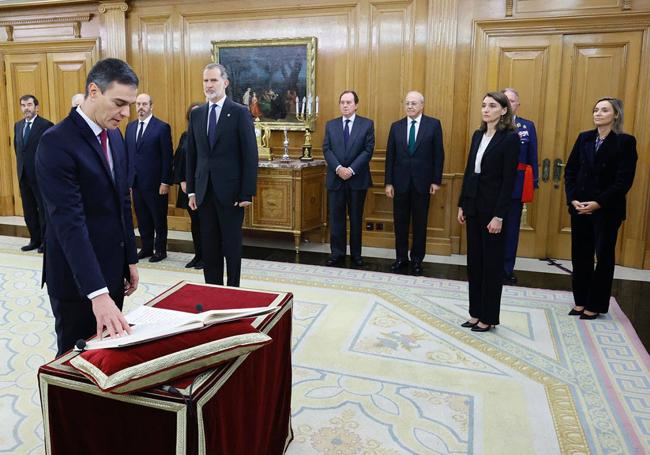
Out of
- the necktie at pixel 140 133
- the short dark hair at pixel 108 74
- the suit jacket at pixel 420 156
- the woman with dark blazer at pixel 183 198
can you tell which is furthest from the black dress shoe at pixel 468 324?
the necktie at pixel 140 133

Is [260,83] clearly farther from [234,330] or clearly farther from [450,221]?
[234,330]

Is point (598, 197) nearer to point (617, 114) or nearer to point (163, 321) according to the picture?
point (617, 114)

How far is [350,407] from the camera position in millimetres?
2748

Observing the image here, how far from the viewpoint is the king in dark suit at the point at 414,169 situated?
213 inches

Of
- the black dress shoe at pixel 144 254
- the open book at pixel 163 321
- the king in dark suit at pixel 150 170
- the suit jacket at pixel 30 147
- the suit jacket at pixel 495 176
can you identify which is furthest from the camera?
the black dress shoe at pixel 144 254

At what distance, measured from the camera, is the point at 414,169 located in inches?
214

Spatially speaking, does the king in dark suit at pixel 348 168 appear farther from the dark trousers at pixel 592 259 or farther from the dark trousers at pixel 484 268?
the dark trousers at pixel 592 259

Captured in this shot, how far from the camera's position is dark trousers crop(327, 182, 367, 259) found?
5.68m

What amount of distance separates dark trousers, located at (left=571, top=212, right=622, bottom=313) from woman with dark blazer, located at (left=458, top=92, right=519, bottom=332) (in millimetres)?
828

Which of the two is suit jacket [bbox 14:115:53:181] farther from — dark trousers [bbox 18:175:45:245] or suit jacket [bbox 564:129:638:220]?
suit jacket [bbox 564:129:638:220]

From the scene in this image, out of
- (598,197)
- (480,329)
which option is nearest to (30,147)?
(480,329)

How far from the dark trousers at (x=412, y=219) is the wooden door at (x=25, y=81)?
543cm

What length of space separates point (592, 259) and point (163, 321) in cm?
338

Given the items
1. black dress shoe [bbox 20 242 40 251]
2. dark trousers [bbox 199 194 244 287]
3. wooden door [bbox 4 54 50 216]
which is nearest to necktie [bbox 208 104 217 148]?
dark trousers [bbox 199 194 244 287]
